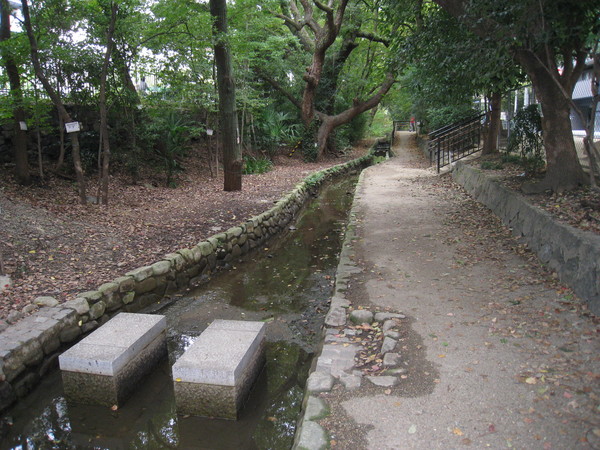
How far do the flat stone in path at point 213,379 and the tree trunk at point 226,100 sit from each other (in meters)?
7.18

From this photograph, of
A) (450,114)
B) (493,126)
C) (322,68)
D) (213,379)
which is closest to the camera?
(213,379)

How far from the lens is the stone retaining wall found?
404 centimetres

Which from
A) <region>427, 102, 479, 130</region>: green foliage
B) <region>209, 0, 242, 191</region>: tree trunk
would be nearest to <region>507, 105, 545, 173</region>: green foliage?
<region>209, 0, 242, 191</region>: tree trunk

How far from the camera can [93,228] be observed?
6.71 meters

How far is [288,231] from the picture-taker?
9.57 m

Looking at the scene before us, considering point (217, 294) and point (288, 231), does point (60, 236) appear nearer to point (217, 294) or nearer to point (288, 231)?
point (217, 294)

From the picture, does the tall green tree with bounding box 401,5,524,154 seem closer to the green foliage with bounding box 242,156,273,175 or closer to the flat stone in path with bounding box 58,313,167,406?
the flat stone in path with bounding box 58,313,167,406

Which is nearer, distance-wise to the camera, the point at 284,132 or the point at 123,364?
the point at 123,364

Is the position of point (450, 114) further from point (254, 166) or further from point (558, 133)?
point (558, 133)

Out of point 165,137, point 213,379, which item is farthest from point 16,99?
point 213,379

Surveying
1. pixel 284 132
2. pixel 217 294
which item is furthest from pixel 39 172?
pixel 284 132

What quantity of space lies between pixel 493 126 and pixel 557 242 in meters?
8.59

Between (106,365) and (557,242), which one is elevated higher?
(557,242)

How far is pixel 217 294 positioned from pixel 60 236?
2.31m
